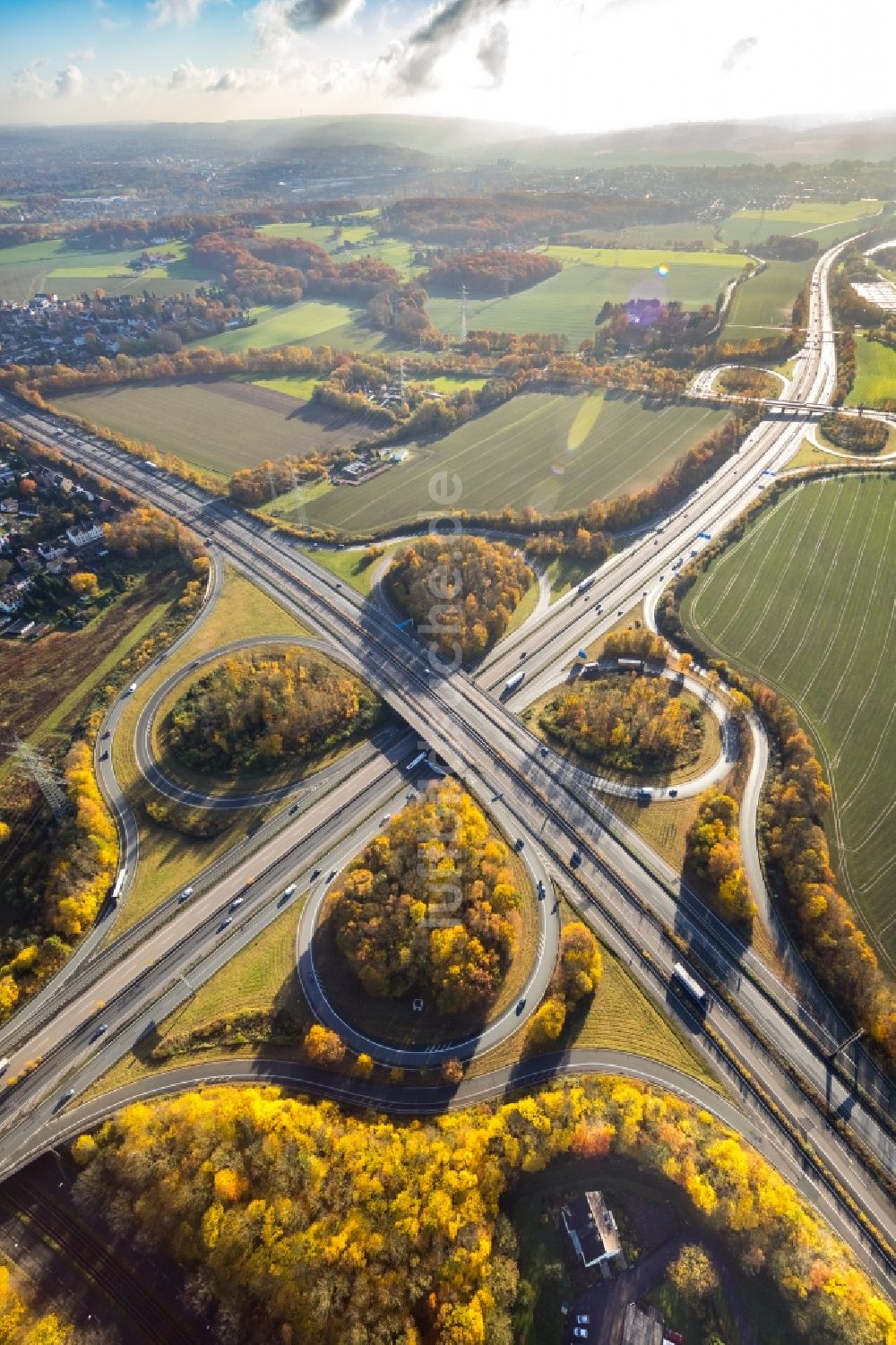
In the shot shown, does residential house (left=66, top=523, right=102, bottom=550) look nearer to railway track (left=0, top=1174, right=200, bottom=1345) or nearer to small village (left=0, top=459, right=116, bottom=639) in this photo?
small village (left=0, top=459, right=116, bottom=639)

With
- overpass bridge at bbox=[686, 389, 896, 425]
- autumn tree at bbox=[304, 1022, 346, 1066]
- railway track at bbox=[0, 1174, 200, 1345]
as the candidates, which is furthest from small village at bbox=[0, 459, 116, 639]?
overpass bridge at bbox=[686, 389, 896, 425]

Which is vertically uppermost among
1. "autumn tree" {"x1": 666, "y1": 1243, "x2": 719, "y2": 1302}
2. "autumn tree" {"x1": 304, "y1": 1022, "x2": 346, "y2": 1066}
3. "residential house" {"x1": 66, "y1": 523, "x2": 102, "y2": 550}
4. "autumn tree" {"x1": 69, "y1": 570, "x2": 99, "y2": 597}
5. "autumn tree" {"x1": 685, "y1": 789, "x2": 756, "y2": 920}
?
"residential house" {"x1": 66, "y1": 523, "x2": 102, "y2": 550}

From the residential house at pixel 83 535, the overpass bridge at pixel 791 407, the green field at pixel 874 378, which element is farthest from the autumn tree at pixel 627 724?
the green field at pixel 874 378

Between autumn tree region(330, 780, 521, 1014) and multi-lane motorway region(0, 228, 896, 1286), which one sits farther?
autumn tree region(330, 780, 521, 1014)

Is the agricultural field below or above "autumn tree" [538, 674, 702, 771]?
above

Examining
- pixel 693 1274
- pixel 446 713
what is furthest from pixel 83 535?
pixel 693 1274

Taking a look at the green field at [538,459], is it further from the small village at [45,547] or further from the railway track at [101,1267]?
the railway track at [101,1267]
